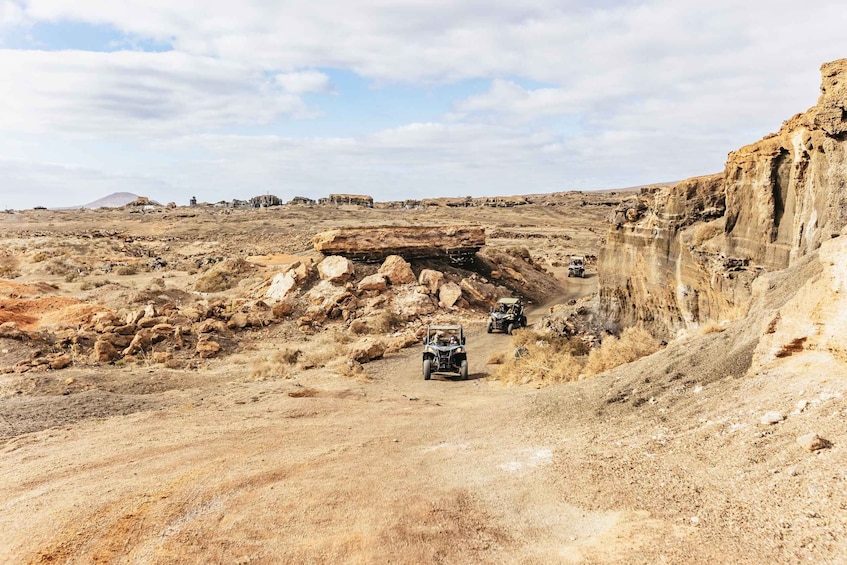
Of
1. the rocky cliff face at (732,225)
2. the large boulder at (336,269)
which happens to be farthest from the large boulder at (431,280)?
the rocky cliff face at (732,225)

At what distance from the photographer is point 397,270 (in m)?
28.5

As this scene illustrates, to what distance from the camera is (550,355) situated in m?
15.5

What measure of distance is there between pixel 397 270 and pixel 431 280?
1.93 meters

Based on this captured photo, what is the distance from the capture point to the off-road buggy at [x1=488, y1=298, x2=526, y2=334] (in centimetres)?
2294

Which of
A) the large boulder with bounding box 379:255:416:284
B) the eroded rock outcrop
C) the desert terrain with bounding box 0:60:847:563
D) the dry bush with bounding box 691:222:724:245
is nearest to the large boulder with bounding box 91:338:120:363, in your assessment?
the desert terrain with bounding box 0:60:847:563

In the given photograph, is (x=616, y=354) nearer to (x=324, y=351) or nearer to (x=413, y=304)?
(x=324, y=351)

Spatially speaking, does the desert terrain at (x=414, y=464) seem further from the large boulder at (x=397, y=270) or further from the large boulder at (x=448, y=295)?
the large boulder at (x=397, y=270)

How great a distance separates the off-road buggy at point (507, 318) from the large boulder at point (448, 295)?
11.9 feet

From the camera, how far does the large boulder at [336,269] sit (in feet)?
89.1

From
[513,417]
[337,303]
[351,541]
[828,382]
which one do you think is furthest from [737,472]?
[337,303]

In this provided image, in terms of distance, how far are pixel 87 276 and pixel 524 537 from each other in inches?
1502

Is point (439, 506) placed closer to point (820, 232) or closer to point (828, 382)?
point (828, 382)

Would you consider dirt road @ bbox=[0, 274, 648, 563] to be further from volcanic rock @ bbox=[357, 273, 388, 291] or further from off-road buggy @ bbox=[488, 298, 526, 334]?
volcanic rock @ bbox=[357, 273, 388, 291]

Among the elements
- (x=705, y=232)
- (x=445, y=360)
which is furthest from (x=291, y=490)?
(x=705, y=232)
